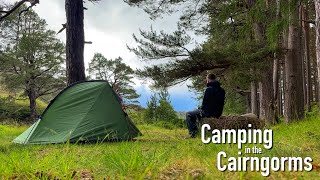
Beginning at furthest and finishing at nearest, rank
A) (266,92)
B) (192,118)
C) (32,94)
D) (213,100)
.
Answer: (32,94)
(266,92)
(192,118)
(213,100)

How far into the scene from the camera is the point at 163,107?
64.5 ft

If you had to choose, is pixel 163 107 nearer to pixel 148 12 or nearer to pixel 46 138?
pixel 148 12

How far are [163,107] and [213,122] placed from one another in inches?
434

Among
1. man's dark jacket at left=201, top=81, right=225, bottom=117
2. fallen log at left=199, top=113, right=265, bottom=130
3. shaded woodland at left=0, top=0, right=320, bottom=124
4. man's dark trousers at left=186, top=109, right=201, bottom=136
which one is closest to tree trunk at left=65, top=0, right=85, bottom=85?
shaded woodland at left=0, top=0, right=320, bottom=124

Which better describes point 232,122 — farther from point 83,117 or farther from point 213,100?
point 83,117

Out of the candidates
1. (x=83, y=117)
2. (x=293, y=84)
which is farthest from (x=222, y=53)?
(x=83, y=117)

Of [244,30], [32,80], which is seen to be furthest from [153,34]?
[32,80]

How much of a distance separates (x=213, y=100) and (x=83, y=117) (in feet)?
10.3

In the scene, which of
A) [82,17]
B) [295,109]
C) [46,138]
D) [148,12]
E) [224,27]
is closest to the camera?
[46,138]

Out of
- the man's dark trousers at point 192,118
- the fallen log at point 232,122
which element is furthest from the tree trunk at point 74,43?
the fallen log at point 232,122

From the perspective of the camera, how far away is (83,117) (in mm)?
7844

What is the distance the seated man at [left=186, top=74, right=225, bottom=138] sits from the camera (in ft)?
29.4

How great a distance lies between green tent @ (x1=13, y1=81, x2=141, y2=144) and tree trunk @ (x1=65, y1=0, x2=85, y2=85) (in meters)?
1.22

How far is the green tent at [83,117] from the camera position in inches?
303
